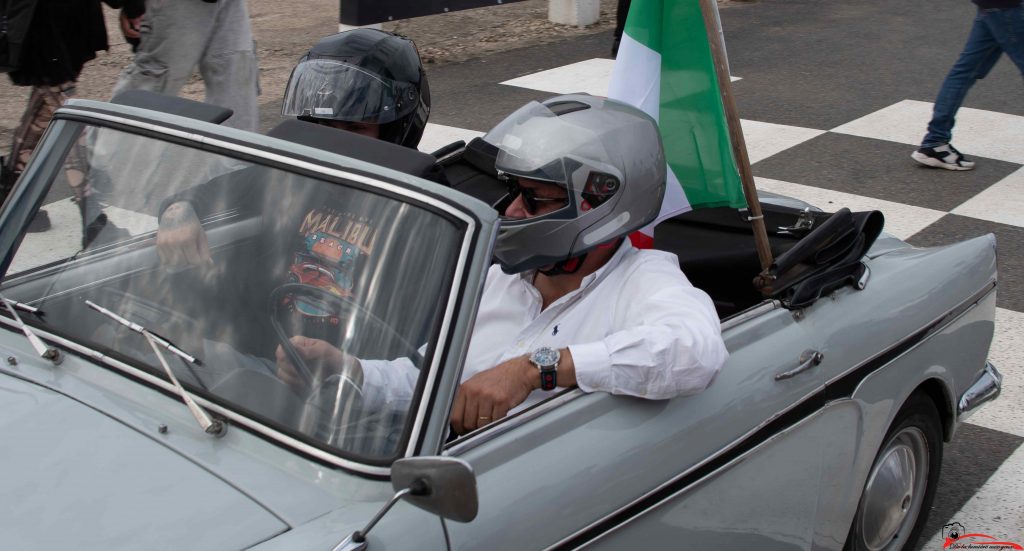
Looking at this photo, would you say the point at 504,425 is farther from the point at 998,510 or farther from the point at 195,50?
the point at 195,50

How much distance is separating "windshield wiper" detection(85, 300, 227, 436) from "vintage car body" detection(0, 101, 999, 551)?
1.0 inches

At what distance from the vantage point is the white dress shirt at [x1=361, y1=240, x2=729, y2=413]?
2.32 metres

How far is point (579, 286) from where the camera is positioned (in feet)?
9.08

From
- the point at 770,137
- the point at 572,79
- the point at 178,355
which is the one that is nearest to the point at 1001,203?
the point at 770,137

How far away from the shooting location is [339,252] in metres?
2.19

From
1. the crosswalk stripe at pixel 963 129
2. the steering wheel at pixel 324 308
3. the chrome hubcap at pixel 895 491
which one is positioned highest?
the steering wheel at pixel 324 308

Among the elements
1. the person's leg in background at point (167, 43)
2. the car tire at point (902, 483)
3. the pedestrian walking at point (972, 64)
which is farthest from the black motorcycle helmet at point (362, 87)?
the pedestrian walking at point (972, 64)

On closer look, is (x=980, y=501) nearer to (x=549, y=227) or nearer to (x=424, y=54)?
(x=549, y=227)

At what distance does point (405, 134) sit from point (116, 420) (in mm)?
1616

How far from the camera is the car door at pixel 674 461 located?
2078mm

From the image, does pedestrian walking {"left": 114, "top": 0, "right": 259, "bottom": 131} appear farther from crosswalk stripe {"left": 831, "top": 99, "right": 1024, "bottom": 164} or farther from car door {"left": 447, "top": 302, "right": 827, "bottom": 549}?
crosswalk stripe {"left": 831, "top": 99, "right": 1024, "bottom": 164}

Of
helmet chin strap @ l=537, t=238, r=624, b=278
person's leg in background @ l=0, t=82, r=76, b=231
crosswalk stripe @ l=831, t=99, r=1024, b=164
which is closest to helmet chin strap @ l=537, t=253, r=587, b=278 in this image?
helmet chin strap @ l=537, t=238, r=624, b=278

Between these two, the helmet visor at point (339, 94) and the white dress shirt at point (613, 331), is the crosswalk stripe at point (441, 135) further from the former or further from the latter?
the white dress shirt at point (613, 331)

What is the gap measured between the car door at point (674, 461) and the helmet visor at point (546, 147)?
1.72 ft
